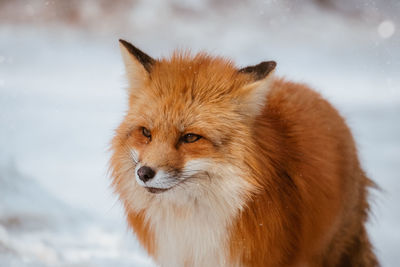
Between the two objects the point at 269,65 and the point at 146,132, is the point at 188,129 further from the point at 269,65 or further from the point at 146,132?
the point at 269,65

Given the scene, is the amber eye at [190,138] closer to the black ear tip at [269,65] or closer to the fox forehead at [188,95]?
the fox forehead at [188,95]

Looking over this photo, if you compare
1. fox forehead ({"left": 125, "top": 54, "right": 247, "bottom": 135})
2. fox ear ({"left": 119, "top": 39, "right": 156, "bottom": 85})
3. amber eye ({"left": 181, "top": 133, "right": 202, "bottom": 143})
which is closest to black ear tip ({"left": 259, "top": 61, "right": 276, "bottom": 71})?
fox forehead ({"left": 125, "top": 54, "right": 247, "bottom": 135})

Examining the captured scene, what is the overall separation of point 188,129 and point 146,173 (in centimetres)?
31

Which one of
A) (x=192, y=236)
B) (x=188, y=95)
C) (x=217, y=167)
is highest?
(x=188, y=95)

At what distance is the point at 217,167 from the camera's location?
2.23 metres

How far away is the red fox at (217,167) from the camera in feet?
7.37

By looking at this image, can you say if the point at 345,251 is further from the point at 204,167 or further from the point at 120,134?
the point at 120,134

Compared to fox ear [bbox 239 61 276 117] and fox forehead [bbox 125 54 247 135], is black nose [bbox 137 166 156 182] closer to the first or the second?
fox forehead [bbox 125 54 247 135]

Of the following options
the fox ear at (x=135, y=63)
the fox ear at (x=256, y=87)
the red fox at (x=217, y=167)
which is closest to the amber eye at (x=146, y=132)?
the red fox at (x=217, y=167)

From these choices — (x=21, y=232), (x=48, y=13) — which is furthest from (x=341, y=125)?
(x=48, y=13)

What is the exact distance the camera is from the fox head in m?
2.21

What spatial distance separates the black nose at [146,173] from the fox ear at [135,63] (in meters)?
0.60

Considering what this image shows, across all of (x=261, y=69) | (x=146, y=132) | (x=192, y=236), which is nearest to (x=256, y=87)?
(x=261, y=69)

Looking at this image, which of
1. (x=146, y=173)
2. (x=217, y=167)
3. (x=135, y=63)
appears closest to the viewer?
(x=146, y=173)
